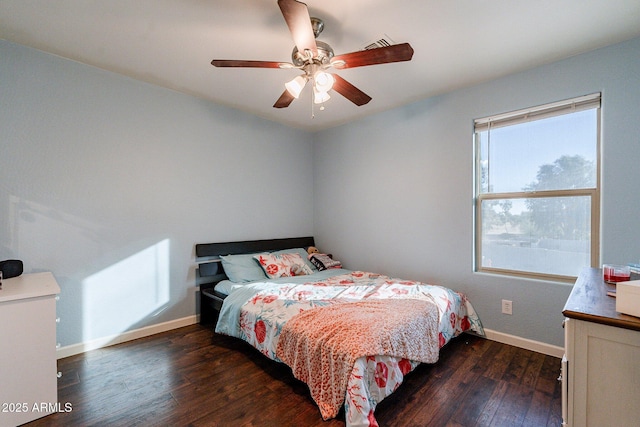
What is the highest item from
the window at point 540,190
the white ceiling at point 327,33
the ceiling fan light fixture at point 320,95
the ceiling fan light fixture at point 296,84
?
the white ceiling at point 327,33

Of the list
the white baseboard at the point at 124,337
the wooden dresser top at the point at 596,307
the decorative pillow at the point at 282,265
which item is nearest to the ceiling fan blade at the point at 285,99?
the decorative pillow at the point at 282,265

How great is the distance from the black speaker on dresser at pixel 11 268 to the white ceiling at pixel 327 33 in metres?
1.68

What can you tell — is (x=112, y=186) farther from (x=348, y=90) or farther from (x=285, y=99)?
(x=348, y=90)

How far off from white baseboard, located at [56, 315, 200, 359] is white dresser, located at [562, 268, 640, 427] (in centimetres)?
320

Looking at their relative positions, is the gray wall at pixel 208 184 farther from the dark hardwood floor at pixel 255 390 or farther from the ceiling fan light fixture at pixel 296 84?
the ceiling fan light fixture at pixel 296 84

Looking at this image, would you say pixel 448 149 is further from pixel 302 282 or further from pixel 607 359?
pixel 607 359

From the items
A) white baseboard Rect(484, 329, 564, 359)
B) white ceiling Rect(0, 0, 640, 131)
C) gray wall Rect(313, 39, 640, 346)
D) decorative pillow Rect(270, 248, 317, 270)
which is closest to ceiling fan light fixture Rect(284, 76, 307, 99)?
white ceiling Rect(0, 0, 640, 131)

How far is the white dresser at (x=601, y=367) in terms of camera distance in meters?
0.95

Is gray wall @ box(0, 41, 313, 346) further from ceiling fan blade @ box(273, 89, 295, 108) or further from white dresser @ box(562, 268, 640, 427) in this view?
white dresser @ box(562, 268, 640, 427)

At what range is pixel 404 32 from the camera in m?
2.00

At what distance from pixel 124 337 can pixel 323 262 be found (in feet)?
7.43

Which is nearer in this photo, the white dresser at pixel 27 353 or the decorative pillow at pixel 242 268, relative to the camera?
the white dresser at pixel 27 353

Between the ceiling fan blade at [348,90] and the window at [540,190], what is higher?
the ceiling fan blade at [348,90]

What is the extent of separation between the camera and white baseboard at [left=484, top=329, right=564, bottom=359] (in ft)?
7.70
